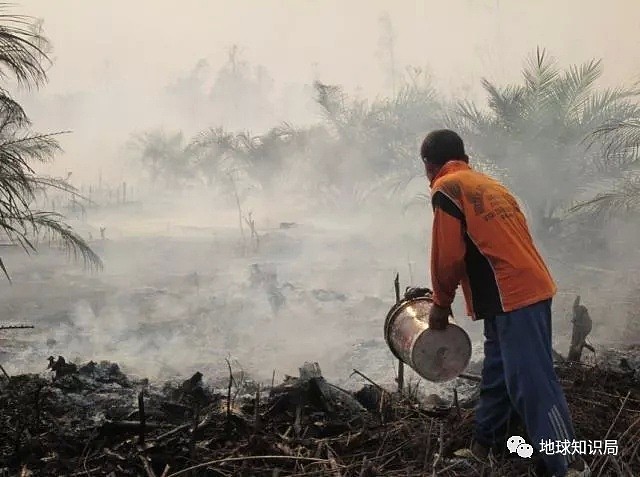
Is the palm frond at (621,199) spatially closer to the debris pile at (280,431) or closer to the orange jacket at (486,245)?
the debris pile at (280,431)

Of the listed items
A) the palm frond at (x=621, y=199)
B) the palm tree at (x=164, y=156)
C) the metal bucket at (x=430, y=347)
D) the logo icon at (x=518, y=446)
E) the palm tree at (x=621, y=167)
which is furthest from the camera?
the palm tree at (x=164, y=156)

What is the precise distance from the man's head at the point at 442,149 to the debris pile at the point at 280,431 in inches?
56.5

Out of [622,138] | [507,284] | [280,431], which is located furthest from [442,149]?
[622,138]

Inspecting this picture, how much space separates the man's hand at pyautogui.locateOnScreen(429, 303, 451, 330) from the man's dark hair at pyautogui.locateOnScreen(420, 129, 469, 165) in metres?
0.79

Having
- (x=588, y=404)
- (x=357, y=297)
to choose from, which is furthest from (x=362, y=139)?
(x=588, y=404)

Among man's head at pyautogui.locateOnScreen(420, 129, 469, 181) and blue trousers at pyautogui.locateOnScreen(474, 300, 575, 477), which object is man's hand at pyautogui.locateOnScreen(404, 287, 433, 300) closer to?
blue trousers at pyautogui.locateOnScreen(474, 300, 575, 477)

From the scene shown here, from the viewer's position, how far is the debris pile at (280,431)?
3.11 m

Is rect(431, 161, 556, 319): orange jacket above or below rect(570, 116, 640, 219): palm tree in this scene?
below

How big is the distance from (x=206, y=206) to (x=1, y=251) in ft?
18.3

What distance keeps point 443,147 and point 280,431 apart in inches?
77.2

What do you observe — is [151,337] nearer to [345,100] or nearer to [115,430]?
[115,430]

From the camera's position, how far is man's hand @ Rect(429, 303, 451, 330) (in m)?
3.24

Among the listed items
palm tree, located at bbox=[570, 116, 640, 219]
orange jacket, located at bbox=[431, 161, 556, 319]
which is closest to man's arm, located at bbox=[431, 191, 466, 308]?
orange jacket, located at bbox=[431, 161, 556, 319]

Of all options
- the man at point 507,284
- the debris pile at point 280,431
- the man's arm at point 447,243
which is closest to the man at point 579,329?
the debris pile at point 280,431
